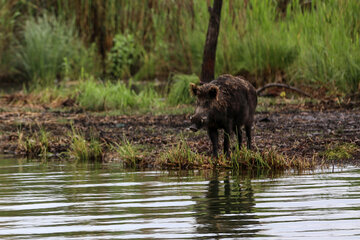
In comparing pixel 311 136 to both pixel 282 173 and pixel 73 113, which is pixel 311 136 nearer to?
pixel 282 173

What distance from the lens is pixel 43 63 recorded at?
22.0 m

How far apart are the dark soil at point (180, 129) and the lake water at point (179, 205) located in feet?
4.49

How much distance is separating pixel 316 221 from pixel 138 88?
1514 cm

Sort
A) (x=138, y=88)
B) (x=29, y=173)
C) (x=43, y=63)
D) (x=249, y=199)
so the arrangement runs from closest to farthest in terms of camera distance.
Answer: (x=249, y=199), (x=29, y=173), (x=138, y=88), (x=43, y=63)

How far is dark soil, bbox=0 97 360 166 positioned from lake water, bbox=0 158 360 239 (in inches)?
53.9

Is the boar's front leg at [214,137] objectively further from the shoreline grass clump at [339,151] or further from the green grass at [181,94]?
the green grass at [181,94]

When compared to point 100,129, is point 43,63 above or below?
above

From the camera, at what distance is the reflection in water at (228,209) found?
17.0 feet

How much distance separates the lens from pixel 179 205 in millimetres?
6367

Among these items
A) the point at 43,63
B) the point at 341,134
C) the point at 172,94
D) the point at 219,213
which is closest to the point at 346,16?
the point at 172,94

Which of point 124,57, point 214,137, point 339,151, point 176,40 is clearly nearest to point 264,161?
point 214,137

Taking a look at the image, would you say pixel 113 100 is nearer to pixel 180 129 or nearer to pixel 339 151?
pixel 180 129

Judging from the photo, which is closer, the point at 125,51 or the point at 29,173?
the point at 29,173

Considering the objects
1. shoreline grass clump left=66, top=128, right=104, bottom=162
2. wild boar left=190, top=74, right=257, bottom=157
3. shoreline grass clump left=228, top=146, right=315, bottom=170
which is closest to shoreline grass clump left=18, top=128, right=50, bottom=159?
shoreline grass clump left=66, top=128, right=104, bottom=162
